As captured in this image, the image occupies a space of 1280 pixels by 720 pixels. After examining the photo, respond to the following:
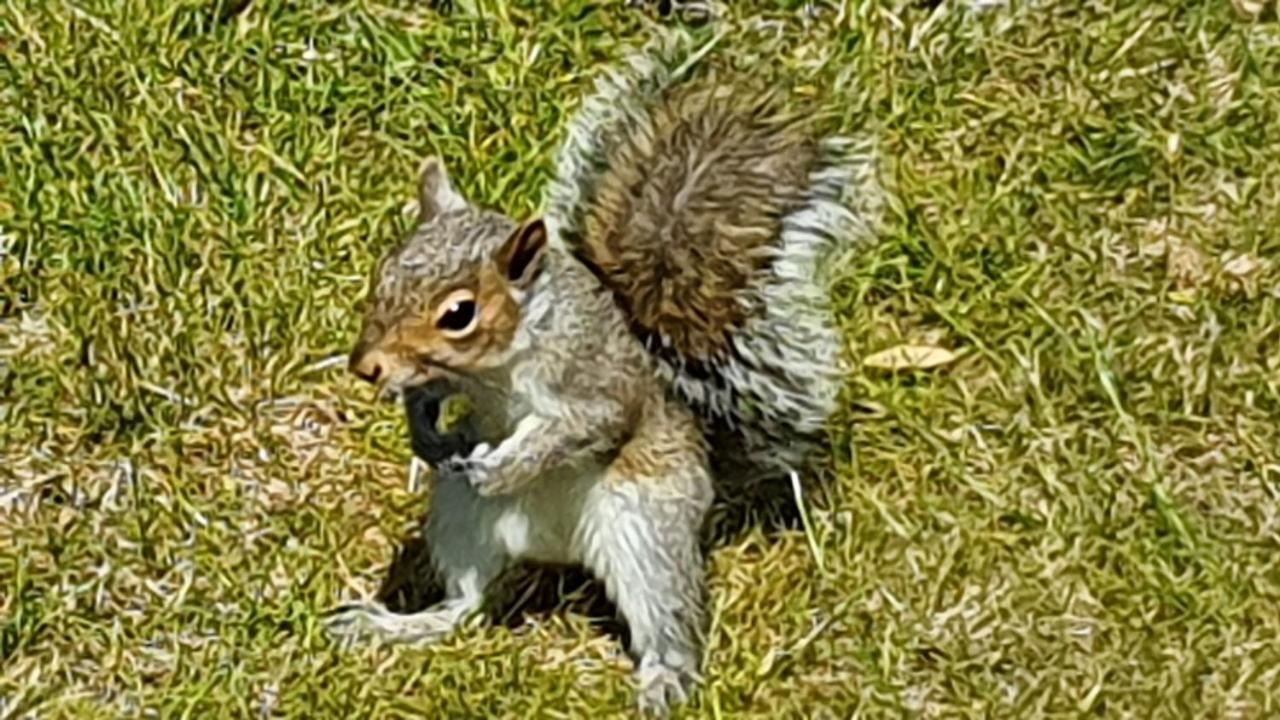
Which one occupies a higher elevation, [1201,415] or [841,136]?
[841,136]

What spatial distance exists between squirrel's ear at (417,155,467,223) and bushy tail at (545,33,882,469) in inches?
6.1

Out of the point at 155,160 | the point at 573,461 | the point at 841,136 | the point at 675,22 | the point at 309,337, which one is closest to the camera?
the point at 573,461

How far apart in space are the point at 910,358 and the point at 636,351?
2.14 feet

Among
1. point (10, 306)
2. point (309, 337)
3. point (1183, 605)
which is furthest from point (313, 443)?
point (1183, 605)

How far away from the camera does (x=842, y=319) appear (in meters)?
4.09

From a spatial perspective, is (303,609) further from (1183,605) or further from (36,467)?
(1183,605)

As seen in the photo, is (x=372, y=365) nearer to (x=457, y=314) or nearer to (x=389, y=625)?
(x=457, y=314)

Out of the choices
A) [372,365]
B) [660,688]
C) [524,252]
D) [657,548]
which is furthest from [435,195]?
[660,688]

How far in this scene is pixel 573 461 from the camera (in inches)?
137

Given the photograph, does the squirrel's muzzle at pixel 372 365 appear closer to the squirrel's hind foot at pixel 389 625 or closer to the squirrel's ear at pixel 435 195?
the squirrel's ear at pixel 435 195

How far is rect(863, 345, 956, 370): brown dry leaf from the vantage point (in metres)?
4.03

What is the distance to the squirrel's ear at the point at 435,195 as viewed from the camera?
3482mm

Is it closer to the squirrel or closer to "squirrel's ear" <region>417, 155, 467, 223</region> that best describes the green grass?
the squirrel

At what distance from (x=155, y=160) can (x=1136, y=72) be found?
148 centimetres
